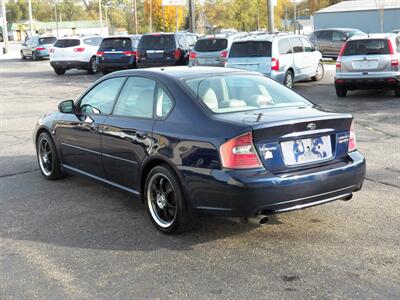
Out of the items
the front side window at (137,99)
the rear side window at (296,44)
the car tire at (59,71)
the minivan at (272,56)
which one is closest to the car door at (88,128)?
the front side window at (137,99)

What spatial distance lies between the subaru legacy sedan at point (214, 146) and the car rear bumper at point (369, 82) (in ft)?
28.9

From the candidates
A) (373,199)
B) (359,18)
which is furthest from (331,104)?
(359,18)

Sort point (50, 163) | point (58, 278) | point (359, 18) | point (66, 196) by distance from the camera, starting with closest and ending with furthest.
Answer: point (58, 278)
point (66, 196)
point (50, 163)
point (359, 18)

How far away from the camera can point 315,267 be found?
4176mm

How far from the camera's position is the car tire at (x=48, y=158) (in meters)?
6.88

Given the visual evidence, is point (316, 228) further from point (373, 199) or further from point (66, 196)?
point (66, 196)

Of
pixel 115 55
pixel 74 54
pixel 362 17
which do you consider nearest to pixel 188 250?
pixel 115 55

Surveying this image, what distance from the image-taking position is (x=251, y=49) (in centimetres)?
1548

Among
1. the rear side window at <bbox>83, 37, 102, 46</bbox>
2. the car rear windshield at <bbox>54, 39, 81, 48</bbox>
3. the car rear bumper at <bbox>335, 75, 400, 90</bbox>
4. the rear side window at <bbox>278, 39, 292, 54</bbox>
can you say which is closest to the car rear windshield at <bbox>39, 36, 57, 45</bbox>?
the rear side window at <bbox>83, 37, 102, 46</bbox>

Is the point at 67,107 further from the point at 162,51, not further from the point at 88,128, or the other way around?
the point at 162,51

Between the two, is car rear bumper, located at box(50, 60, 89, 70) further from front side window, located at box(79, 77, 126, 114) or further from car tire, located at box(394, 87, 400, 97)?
front side window, located at box(79, 77, 126, 114)

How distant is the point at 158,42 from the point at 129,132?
16607 mm

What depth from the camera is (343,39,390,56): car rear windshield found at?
13750 mm

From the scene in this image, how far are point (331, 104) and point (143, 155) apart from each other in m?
9.21
